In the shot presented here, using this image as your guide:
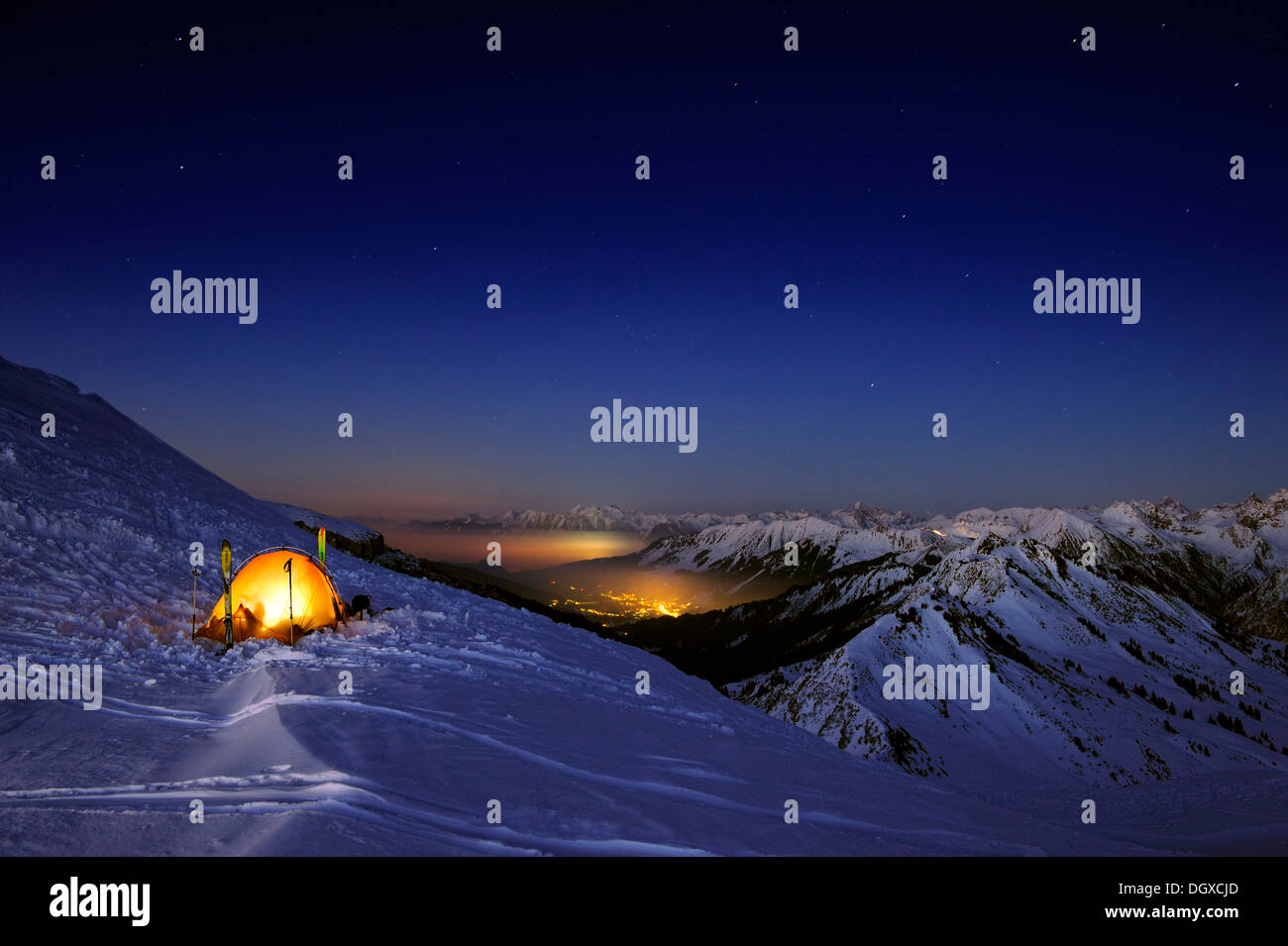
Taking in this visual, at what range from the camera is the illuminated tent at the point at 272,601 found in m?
15.3

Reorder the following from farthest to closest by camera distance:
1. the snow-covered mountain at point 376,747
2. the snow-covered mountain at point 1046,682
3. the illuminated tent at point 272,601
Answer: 1. the snow-covered mountain at point 1046,682
2. the illuminated tent at point 272,601
3. the snow-covered mountain at point 376,747

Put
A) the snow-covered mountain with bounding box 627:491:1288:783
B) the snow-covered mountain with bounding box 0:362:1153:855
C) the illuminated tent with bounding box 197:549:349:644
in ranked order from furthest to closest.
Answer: the snow-covered mountain with bounding box 627:491:1288:783 < the illuminated tent with bounding box 197:549:349:644 < the snow-covered mountain with bounding box 0:362:1153:855

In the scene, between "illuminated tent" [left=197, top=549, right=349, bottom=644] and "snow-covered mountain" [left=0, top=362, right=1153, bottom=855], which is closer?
"snow-covered mountain" [left=0, top=362, right=1153, bottom=855]

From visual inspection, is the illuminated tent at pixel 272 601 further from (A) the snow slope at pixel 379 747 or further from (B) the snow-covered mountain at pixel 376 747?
(B) the snow-covered mountain at pixel 376 747

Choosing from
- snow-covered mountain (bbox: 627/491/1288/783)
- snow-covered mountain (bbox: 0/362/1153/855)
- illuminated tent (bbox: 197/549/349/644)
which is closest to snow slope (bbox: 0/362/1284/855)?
snow-covered mountain (bbox: 0/362/1153/855)

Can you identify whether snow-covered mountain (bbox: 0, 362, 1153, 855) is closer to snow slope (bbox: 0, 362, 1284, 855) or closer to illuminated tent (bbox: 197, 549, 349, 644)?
snow slope (bbox: 0, 362, 1284, 855)

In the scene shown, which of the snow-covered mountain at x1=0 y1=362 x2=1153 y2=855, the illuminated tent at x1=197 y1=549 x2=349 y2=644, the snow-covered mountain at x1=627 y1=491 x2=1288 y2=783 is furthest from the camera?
the snow-covered mountain at x1=627 y1=491 x2=1288 y2=783

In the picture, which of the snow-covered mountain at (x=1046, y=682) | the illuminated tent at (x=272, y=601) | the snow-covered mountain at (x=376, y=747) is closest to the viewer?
the snow-covered mountain at (x=376, y=747)

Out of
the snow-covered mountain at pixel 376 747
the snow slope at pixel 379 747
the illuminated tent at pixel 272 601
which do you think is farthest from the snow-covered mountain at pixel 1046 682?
the illuminated tent at pixel 272 601

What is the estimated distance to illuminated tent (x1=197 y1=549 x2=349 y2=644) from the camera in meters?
15.3

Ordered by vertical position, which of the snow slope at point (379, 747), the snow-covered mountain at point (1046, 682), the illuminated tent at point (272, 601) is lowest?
the snow-covered mountain at point (1046, 682)

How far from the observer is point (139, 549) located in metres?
20.6

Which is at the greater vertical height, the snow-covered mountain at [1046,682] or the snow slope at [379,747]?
the snow slope at [379,747]

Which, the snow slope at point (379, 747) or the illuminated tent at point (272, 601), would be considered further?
the illuminated tent at point (272, 601)
